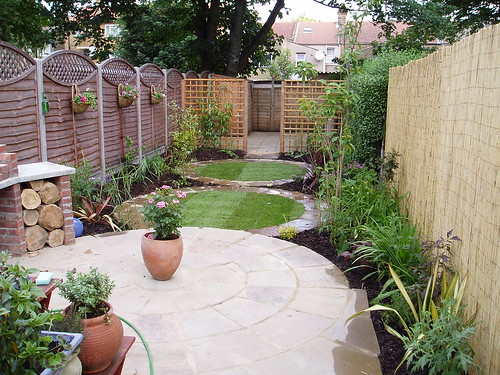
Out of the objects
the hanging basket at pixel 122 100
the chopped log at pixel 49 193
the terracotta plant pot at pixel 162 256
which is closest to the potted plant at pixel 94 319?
the terracotta plant pot at pixel 162 256

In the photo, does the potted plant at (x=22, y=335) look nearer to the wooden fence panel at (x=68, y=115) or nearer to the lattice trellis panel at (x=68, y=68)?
the wooden fence panel at (x=68, y=115)

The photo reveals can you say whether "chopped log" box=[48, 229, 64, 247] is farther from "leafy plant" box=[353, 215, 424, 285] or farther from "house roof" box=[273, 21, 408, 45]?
"house roof" box=[273, 21, 408, 45]

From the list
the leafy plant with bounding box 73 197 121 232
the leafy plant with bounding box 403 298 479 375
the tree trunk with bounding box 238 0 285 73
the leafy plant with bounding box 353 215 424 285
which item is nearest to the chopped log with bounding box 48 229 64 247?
the leafy plant with bounding box 73 197 121 232

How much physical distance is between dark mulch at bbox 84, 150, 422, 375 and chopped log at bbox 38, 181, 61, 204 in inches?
30.8

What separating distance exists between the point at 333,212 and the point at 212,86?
8055 mm

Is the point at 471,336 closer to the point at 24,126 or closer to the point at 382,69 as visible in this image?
the point at 24,126

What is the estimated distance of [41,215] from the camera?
4871mm

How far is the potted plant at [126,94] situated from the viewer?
834 centimetres

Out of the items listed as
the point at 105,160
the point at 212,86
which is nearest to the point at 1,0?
the point at 212,86

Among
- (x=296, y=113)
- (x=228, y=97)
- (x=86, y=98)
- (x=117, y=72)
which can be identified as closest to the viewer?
(x=86, y=98)

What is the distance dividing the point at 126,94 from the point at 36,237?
4.08 meters

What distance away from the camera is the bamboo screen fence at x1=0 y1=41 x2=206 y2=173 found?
217 inches

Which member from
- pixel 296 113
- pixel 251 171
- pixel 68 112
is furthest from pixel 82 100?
pixel 296 113

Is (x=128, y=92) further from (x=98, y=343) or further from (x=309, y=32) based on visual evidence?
(x=309, y=32)
